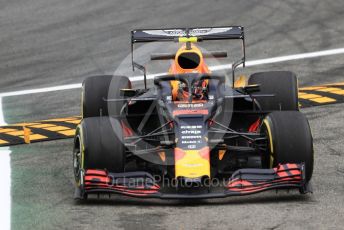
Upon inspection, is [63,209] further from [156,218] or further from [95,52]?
[95,52]

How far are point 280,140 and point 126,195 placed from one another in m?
1.86

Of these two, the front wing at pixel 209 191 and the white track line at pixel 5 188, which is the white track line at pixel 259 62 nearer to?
the white track line at pixel 5 188

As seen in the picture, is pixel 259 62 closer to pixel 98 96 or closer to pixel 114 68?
pixel 114 68

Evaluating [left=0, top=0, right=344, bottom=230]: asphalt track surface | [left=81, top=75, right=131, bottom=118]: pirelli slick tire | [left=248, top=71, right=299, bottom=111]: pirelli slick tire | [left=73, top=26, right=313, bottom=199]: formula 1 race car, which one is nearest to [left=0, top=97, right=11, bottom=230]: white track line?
[left=0, top=0, right=344, bottom=230]: asphalt track surface

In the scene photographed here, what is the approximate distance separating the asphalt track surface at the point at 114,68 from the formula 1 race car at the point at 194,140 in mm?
239

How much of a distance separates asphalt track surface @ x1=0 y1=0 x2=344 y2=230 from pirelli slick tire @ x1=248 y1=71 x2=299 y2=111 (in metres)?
0.82

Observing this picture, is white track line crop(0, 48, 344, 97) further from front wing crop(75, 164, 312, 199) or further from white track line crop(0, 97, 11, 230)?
front wing crop(75, 164, 312, 199)

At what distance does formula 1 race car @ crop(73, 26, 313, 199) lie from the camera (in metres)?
12.4

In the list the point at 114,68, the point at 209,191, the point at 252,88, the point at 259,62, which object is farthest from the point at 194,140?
the point at 114,68

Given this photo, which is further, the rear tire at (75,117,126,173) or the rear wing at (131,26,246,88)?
the rear wing at (131,26,246,88)

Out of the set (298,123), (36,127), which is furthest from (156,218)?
(36,127)

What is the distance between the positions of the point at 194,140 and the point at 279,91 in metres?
2.39

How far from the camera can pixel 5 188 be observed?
13.5 meters

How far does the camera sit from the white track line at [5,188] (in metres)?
11.9
